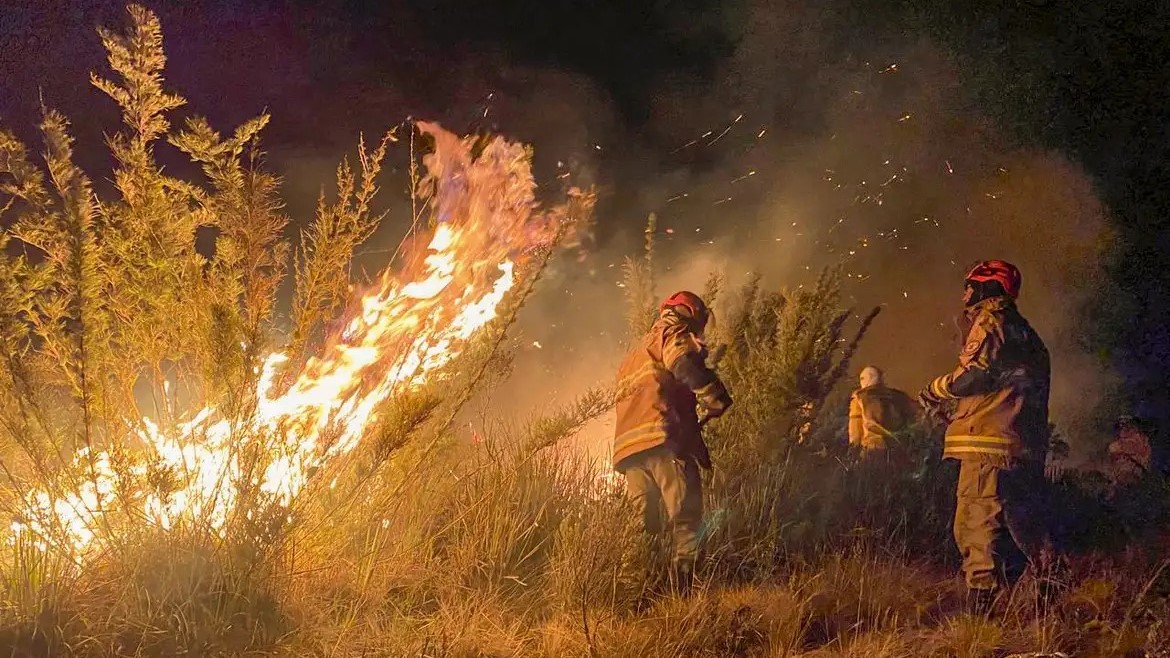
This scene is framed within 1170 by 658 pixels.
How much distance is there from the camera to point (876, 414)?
814cm

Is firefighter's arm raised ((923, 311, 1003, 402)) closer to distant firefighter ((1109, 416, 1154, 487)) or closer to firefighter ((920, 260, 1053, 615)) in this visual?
firefighter ((920, 260, 1053, 615))

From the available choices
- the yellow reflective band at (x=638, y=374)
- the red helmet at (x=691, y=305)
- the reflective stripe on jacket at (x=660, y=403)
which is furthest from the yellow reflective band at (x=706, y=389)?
the red helmet at (x=691, y=305)

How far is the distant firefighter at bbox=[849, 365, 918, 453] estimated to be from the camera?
26.2 ft

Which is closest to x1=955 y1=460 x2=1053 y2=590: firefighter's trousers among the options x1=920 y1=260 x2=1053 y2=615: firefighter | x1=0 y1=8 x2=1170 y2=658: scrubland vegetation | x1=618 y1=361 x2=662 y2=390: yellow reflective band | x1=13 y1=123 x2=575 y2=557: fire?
x1=920 y1=260 x2=1053 y2=615: firefighter

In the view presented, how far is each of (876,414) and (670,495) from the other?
3844 millimetres

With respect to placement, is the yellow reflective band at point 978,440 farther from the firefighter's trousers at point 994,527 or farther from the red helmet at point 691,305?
the red helmet at point 691,305

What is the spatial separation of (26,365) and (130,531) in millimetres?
808

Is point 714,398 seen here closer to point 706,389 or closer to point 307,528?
point 706,389

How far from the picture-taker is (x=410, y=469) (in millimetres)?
4617

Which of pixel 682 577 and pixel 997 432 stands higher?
pixel 997 432

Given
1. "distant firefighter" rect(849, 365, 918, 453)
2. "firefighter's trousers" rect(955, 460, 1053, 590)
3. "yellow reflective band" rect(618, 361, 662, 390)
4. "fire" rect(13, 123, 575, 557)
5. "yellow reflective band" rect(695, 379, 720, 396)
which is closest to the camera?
"fire" rect(13, 123, 575, 557)

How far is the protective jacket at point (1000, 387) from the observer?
4.87 metres

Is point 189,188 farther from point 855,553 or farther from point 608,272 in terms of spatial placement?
point 608,272

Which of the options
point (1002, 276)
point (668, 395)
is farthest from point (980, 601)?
point (668, 395)
